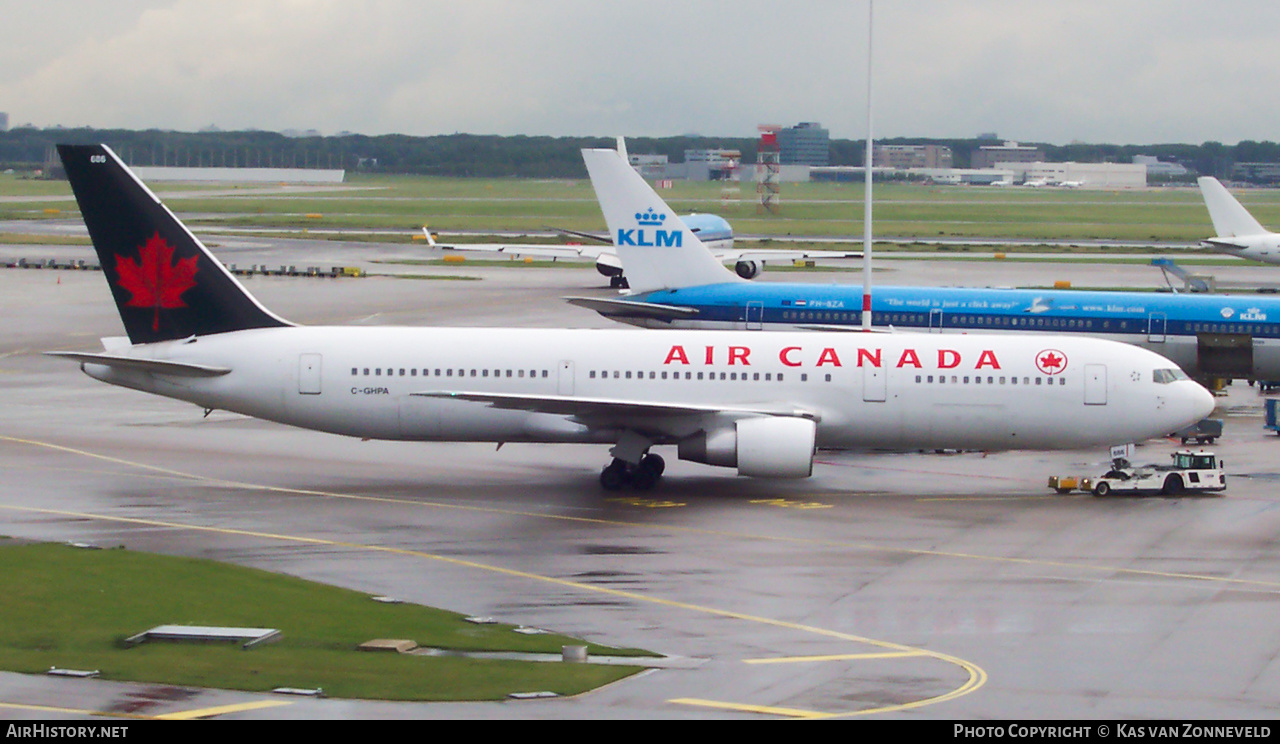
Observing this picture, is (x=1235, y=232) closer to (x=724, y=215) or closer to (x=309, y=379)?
(x=309, y=379)

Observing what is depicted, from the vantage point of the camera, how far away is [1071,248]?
11906 centimetres

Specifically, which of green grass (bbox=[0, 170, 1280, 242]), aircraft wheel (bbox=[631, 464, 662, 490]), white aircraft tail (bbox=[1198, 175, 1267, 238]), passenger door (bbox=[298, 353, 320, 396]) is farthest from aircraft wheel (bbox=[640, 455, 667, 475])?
green grass (bbox=[0, 170, 1280, 242])

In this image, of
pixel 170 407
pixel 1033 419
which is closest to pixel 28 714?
pixel 1033 419

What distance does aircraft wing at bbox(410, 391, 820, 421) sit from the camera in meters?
32.9

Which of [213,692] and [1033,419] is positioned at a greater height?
[1033,419]

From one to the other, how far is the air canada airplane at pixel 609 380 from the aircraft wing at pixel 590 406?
789 mm

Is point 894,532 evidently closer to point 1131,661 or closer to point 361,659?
point 1131,661

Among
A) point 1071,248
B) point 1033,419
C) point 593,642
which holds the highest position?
point 1071,248

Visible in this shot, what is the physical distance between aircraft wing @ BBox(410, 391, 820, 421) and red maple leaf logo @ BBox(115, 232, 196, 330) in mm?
6995

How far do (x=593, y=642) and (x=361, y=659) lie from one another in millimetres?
3644

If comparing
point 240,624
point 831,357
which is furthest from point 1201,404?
point 240,624

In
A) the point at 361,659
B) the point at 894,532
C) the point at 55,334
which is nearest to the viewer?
the point at 361,659

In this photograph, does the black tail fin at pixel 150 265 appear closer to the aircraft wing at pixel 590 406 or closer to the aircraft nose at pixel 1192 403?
the aircraft wing at pixel 590 406
